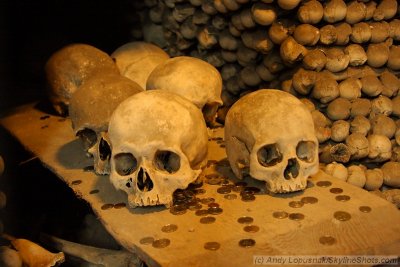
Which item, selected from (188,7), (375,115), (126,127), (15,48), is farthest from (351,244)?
(15,48)

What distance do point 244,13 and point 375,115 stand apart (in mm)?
637

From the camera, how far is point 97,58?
252cm

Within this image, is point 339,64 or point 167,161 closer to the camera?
point 167,161

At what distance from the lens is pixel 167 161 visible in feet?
5.76

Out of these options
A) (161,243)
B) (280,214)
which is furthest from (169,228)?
(280,214)

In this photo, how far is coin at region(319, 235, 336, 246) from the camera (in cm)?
149

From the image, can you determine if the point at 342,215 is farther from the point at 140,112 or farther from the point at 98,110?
the point at 98,110

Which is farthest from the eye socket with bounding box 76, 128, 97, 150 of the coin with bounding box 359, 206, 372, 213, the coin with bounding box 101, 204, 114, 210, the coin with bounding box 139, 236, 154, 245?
the coin with bounding box 359, 206, 372, 213

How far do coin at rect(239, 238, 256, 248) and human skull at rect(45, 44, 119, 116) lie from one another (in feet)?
3.86

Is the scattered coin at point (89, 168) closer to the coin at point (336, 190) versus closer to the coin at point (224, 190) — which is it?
the coin at point (224, 190)

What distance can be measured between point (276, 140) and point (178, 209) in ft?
1.16

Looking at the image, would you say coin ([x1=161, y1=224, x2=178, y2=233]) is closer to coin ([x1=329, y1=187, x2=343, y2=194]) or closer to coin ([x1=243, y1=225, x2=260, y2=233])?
coin ([x1=243, y1=225, x2=260, y2=233])

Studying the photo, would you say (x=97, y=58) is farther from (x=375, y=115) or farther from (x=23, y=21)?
(x=375, y=115)

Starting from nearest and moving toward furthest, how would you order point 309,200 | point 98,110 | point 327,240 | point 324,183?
point 327,240 → point 309,200 → point 324,183 → point 98,110
